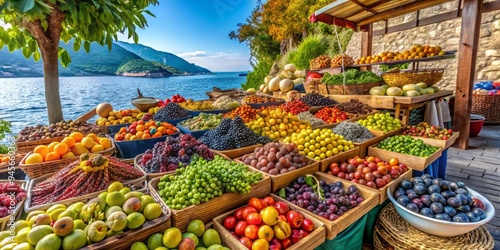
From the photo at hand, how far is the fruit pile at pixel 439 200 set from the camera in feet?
5.65

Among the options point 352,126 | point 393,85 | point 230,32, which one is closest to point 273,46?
point 230,32

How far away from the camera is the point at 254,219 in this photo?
147 cm

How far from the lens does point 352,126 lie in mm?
3010

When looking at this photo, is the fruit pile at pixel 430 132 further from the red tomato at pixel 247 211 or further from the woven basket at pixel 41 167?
the woven basket at pixel 41 167

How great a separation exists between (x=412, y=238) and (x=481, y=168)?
2.67 m

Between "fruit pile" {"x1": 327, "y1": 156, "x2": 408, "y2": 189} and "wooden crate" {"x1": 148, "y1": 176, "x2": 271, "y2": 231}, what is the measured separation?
77 centimetres

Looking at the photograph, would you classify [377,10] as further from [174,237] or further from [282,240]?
[174,237]

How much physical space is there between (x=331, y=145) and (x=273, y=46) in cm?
1375

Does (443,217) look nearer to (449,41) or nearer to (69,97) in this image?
(449,41)

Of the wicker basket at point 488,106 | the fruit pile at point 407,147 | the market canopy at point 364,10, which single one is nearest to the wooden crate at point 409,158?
the fruit pile at point 407,147

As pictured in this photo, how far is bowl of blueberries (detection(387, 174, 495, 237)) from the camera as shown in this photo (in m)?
1.68

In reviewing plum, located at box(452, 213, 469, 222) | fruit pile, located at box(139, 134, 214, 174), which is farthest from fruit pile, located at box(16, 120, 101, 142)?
plum, located at box(452, 213, 469, 222)

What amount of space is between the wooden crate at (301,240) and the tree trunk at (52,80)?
257 centimetres

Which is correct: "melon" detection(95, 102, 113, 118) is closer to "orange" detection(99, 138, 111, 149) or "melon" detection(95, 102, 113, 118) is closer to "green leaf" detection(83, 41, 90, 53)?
"green leaf" detection(83, 41, 90, 53)
